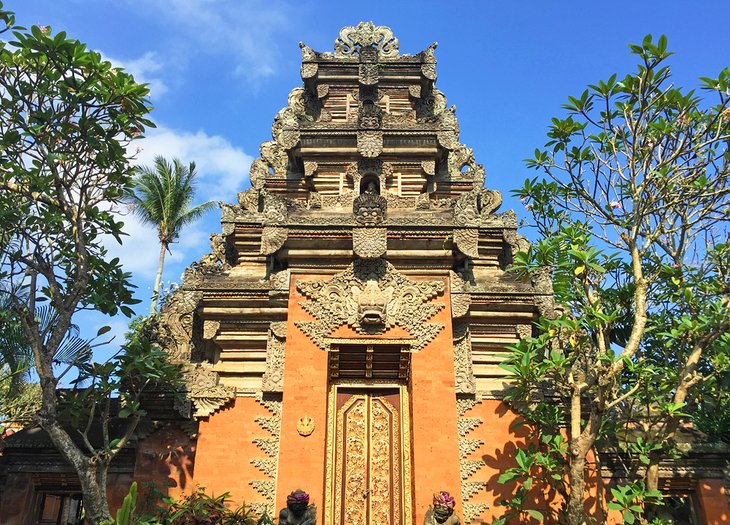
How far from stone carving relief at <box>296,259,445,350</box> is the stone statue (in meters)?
3.00

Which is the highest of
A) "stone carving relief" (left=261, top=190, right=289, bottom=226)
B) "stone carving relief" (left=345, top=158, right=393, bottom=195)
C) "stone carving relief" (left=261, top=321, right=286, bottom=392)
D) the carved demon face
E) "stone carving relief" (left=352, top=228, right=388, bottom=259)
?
"stone carving relief" (left=345, top=158, right=393, bottom=195)

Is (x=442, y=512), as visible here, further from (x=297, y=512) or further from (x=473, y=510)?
(x=297, y=512)

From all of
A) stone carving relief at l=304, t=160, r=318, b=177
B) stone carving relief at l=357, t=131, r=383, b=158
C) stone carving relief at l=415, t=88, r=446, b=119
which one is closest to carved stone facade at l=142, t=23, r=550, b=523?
stone carving relief at l=357, t=131, r=383, b=158

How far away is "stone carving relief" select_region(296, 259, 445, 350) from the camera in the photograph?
1258cm

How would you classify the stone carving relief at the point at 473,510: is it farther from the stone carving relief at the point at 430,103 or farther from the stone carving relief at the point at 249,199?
the stone carving relief at the point at 430,103

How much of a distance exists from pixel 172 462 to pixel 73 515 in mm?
6254

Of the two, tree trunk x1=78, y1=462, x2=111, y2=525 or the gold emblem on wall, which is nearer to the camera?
tree trunk x1=78, y1=462, x2=111, y2=525

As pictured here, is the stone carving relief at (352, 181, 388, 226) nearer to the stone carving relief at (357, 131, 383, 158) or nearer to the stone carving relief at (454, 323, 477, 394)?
the stone carving relief at (357, 131, 383, 158)

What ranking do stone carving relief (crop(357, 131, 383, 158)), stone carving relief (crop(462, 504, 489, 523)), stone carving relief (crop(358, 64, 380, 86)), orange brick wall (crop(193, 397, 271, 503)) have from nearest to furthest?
stone carving relief (crop(462, 504, 489, 523)), orange brick wall (crop(193, 397, 271, 503)), stone carving relief (crop(357, 131, 383, 158)), stone carving relief (crop(358, 64, 380, 86))

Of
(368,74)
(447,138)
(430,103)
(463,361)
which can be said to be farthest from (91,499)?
(430,103)

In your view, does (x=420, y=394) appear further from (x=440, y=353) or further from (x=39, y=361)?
(x=39, y=361)

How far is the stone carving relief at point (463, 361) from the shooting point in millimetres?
12367

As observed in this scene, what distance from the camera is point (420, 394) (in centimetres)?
1205

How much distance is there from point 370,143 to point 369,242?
390cm
